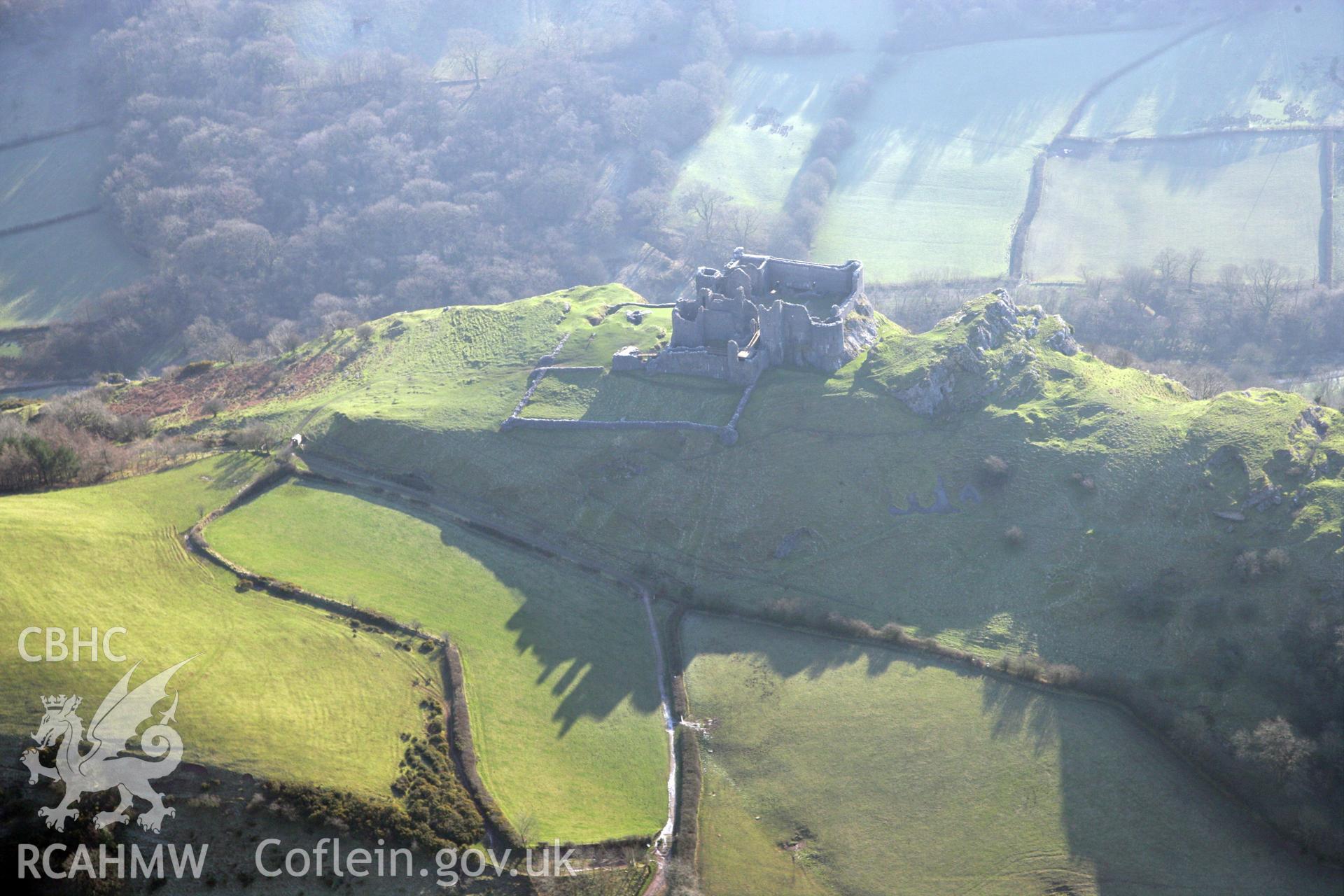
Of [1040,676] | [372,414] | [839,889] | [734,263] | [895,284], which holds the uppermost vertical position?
[895,284]

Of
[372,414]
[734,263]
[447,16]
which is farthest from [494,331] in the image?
[447,16]

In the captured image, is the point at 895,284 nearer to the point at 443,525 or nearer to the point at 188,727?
the point at 443,525

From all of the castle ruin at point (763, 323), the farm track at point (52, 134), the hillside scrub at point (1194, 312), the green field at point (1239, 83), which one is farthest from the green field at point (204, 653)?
the green field at point (1239, 83)

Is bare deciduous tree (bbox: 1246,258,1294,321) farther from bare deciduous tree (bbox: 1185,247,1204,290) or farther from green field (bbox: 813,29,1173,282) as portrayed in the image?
green field (bbox: 813,29,1173,282)

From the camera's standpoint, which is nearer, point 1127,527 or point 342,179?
point 1127,527

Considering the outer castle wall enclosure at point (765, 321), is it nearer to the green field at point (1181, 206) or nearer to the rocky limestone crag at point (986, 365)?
the rocky limestone crag at point (986, 365)

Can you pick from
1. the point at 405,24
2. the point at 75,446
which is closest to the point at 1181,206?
the point at 75,446

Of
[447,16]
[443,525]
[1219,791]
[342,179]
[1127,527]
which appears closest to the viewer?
[1219,791]
